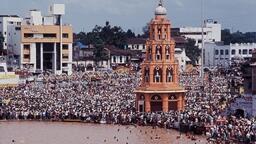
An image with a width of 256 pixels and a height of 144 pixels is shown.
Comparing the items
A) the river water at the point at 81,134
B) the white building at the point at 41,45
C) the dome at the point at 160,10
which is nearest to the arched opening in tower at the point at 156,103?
the river water at the point at 81,134

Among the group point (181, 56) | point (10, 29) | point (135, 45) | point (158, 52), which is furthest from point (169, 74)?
point (135, 45)

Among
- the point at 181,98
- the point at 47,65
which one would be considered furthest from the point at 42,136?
the point at 47,65

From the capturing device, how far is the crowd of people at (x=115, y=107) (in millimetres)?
42119

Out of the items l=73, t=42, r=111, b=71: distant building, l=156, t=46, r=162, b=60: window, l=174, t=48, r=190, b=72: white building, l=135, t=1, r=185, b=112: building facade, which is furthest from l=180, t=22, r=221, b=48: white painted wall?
l=156, t=46, r=162, b=60: window

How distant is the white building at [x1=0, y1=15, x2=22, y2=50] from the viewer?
9756 centimetres

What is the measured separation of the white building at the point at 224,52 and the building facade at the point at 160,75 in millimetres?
66568

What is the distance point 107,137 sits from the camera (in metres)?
43.4

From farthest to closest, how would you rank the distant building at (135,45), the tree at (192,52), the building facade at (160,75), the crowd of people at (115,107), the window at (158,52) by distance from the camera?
the distant building at (135,45) → the tree at (192,52) → the window at (158,52) → the building facade at (160,75) → the crowd of people at (115,107)

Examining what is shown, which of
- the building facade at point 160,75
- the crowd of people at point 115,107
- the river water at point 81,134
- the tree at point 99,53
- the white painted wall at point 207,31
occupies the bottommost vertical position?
the river water at point 81,134

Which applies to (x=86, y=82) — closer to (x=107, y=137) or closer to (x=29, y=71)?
(x=29, y=71)

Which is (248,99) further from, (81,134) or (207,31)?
(207,31)

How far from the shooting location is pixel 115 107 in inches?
2128

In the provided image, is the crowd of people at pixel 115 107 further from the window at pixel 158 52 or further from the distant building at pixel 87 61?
the distant building at pixel 87 61

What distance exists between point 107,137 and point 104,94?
67.7ft
